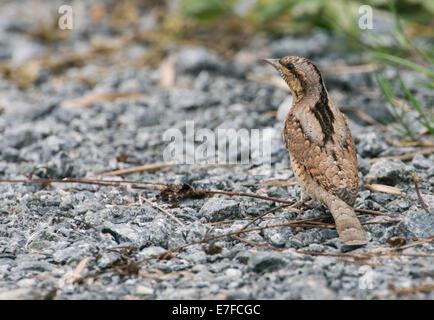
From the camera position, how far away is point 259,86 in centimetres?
674

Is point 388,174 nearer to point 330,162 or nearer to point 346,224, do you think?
point 330,162

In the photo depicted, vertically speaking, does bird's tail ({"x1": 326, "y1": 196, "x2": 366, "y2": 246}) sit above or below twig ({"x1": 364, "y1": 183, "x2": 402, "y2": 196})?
below

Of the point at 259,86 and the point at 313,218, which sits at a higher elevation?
the point at 259,86

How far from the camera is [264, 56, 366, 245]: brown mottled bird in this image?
3400 millimetres

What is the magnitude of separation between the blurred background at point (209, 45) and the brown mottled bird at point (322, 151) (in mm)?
2331

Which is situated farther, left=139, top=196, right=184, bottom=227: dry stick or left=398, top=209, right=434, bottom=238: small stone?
left=139, top=196, right=184, bottom=227: dry stick

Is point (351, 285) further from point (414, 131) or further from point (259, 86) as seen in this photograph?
point (259, 86)

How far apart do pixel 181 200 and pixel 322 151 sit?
1198 mm

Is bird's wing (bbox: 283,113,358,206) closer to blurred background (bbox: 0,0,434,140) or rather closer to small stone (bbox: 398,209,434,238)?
small stone (bbox: 398,209,434,238)

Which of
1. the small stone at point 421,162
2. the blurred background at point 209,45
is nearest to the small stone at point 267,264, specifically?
the small stone at point 421,162

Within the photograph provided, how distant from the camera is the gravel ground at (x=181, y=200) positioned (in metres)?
2.99

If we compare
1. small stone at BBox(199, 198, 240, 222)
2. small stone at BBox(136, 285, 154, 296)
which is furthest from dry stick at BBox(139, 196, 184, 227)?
small stone at BBox(136, 285, 154, 296)
